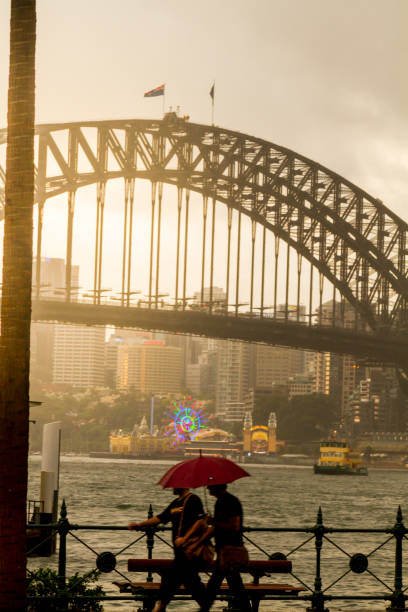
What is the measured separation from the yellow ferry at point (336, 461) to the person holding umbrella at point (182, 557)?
354 feet

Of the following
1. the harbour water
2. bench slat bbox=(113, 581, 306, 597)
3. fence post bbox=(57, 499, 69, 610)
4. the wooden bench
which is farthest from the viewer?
the harbour water

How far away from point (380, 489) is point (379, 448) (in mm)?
38451

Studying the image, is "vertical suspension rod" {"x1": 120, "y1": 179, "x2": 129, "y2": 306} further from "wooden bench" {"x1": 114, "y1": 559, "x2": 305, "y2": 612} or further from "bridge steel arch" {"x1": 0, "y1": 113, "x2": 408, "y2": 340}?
"wooden bench" {"x1": 114, "y1": 559, "x2": 305, "y2": 612}

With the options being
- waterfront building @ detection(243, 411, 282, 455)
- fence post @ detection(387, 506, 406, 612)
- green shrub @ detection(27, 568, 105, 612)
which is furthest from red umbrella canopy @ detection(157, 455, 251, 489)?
waterfront building @ detection(243, 411, 282, 455)

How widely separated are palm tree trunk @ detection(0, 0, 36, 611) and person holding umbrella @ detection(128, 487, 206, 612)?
55.6 inches

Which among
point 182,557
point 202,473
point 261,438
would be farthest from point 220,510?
point 261,438

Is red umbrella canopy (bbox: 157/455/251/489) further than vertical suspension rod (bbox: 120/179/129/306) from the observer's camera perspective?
No

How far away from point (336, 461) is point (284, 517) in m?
64.0

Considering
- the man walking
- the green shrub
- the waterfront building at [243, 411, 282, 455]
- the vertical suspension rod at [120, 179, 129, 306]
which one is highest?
the vertical suspension rod at [120, 179, 129, 306]

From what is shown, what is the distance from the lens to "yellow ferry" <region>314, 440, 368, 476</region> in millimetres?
117062

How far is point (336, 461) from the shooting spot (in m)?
119

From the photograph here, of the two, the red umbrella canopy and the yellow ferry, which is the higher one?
the red umbrella canopy

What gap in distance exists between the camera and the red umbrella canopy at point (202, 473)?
1007cm

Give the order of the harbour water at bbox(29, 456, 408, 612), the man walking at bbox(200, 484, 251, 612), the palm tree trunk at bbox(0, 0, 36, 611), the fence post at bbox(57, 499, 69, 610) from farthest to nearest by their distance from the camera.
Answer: the harbour water at bbox(29, 456, 408, 612)
the fence post at bbox(57, 499, 69, 610)
the man walking at bbox(200, 484, 251, 612)
the palm tree trunk at bbox(0, 0, 36, 611)
